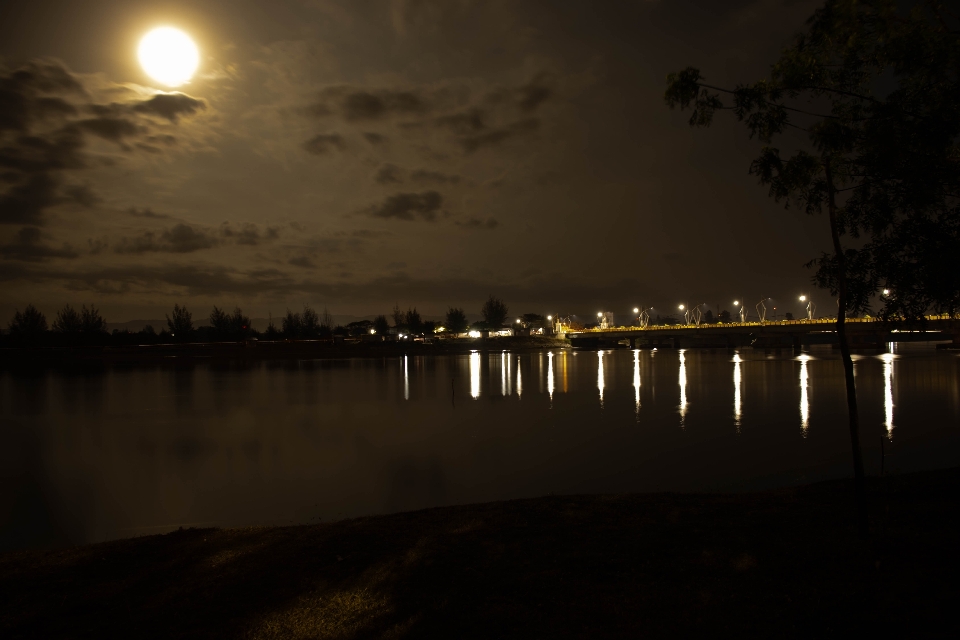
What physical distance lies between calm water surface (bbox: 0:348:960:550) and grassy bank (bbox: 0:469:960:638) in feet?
19.7

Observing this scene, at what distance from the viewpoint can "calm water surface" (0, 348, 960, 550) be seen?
19.4 metres

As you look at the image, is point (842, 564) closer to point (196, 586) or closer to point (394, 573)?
point (394, 573)

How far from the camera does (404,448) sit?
28.4m

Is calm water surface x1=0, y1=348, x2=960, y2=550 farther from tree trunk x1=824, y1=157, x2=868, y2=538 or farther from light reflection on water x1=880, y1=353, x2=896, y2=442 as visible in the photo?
tree trunk x1=824, y1=157, x2=868, y2=538

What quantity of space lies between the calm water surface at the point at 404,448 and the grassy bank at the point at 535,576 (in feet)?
19.7

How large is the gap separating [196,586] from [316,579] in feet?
6.09

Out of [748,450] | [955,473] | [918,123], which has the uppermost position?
[918,123]

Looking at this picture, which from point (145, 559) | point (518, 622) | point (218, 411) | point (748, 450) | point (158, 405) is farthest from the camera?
point (158, 405)

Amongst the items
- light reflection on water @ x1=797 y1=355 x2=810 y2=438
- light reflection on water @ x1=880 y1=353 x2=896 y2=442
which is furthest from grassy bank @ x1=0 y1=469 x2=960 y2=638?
light reflection on water @ x1=880 y1=353 x2=896 y2=442

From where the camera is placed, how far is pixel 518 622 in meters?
7.98

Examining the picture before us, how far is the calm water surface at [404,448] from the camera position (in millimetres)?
19438

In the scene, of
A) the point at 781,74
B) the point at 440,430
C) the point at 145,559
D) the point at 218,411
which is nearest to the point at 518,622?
the point at 145,559

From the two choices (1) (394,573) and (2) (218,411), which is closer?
(1) (394,573)

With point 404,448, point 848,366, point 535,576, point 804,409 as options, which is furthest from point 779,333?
point 535,576
